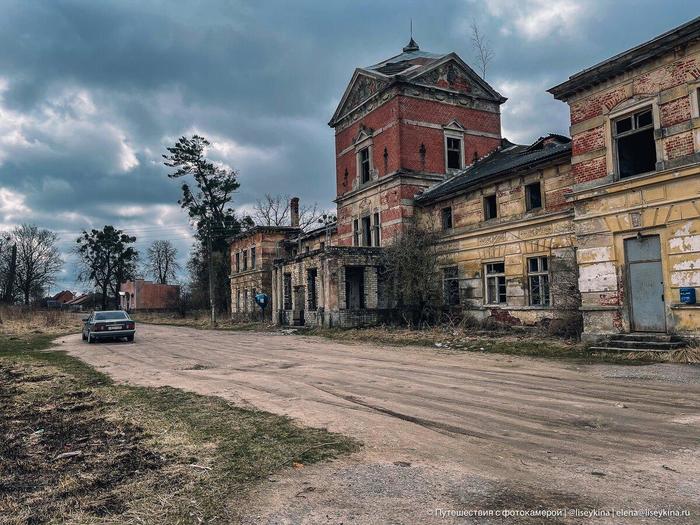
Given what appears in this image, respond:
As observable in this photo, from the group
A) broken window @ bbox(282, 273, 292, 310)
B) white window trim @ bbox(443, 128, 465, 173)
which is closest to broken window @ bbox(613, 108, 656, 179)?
white window trim @ bbox(443, 128, 465, 173)

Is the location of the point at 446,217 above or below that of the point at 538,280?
above

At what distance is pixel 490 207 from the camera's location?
2309 centimetres

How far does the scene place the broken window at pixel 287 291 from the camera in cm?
3362

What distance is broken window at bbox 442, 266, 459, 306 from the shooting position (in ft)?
81.4

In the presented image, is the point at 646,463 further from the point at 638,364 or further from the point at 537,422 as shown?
the point at 638,364

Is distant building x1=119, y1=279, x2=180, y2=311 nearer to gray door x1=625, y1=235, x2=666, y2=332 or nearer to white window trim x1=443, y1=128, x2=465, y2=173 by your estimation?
white window trim x1=443, y1=128, x2=465, y2=173

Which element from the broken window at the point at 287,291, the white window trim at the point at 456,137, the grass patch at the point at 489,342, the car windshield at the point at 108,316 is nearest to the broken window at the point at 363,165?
the white window trim at the point at 456,137

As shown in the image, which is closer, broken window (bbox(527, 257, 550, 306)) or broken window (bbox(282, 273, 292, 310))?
broken window (bbox(527, 257, 550, 306))

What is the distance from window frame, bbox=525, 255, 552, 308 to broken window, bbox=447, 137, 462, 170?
11.2 meters

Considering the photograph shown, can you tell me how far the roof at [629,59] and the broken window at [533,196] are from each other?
519cm

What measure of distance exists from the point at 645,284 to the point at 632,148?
13.6 feet

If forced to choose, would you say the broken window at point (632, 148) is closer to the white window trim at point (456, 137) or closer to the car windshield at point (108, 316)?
the white window trim at point (456, 137)

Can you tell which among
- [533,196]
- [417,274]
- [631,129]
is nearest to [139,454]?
[631,129]

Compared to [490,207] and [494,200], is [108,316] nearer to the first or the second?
[490,207]
